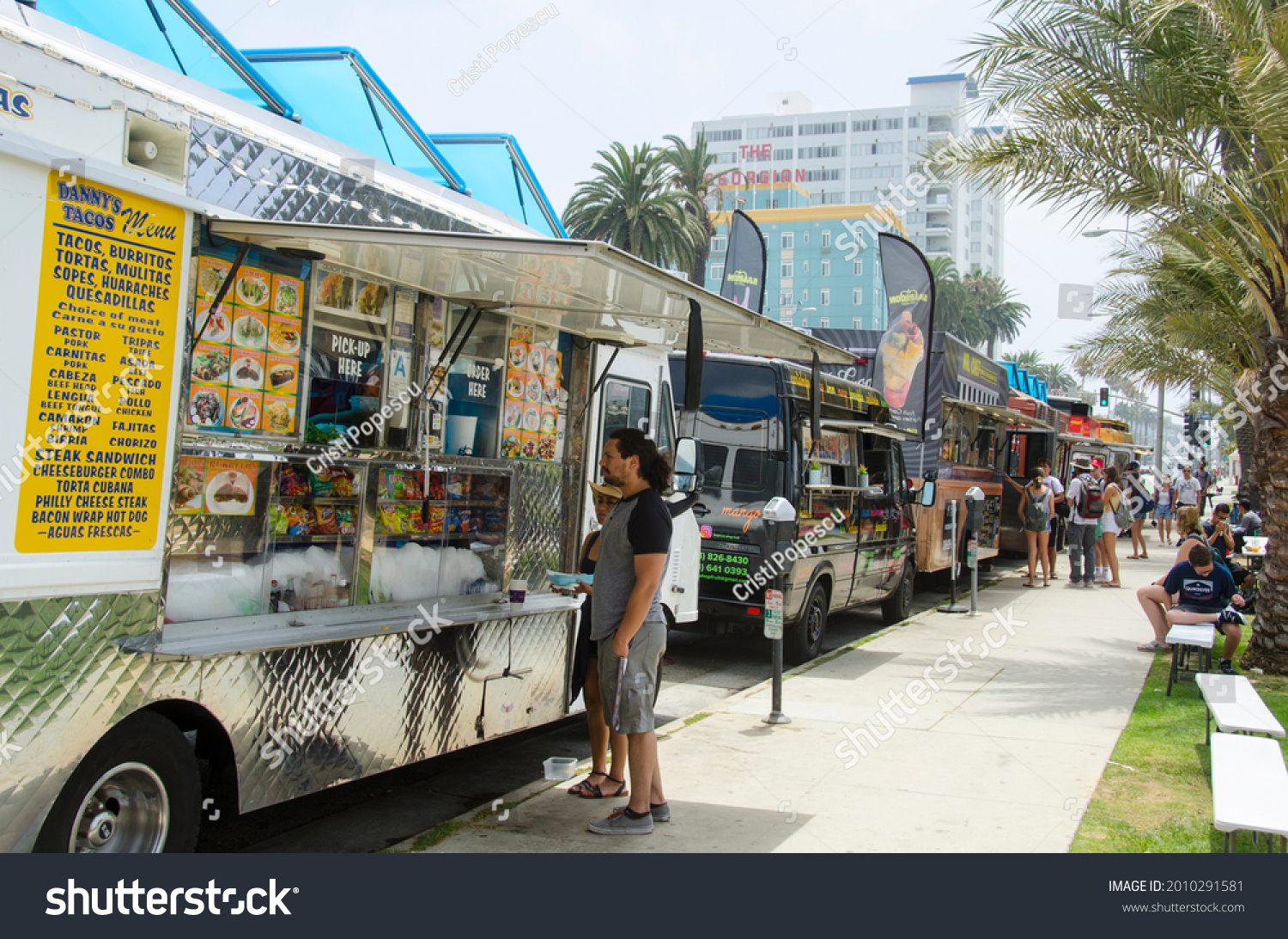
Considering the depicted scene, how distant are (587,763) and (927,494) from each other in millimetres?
6181

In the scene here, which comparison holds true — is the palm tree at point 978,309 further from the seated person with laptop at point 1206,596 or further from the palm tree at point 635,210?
the seated person with laptop at point 1206,596

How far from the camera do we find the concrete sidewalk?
4.81 metres

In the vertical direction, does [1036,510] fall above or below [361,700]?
above

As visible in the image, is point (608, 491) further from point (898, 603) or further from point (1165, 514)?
point (1165, 514)

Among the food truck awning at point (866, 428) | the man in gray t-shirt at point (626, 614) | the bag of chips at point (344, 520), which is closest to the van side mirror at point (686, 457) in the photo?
the man in gray t-shirt at point (626, 614)

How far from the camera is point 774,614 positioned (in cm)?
700

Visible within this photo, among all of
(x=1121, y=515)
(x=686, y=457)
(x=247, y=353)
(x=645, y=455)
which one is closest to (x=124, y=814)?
(x=247, y=353)

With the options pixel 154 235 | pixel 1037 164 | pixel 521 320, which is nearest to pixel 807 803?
pixel 521 320

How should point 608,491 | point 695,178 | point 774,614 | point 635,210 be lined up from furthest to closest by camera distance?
point 695,178, point 635,210, point 774,614, point 608,491

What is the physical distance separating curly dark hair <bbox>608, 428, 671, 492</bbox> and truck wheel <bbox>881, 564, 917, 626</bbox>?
7.96 m

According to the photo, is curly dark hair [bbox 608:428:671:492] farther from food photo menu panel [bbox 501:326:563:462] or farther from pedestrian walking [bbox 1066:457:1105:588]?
pedestrian walking [bbox 1066:457:1105:588]

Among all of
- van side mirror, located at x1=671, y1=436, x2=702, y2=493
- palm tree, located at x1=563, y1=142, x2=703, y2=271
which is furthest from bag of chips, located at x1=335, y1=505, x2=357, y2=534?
palm tree, located at x1=563, y1=142, x2=703, y2=271

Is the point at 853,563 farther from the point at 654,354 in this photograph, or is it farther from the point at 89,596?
the point at 89,596

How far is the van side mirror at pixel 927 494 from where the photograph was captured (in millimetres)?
11016
